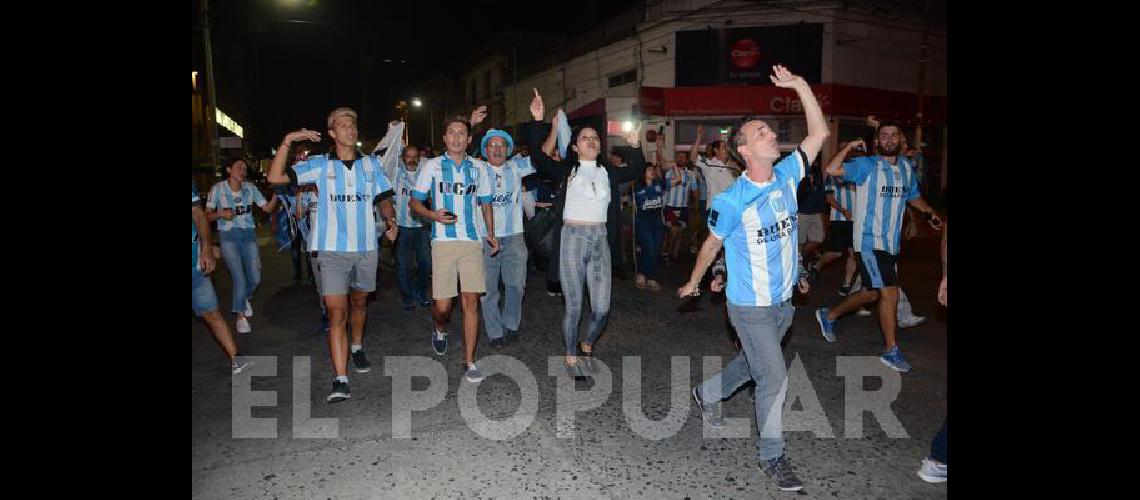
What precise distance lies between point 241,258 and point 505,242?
10.5 ft

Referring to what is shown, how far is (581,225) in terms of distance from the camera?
5.24 m

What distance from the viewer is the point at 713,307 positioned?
8016 millimetres

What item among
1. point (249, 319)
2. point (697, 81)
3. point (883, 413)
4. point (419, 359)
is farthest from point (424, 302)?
point (697, 81)

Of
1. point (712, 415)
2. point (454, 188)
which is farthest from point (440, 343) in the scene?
point (712, 415)

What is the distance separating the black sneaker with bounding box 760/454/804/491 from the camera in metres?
3.39

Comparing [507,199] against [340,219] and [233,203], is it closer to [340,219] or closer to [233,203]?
[340,219]

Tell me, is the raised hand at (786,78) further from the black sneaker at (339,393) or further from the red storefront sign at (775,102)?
the red storefront sign at (775,102)

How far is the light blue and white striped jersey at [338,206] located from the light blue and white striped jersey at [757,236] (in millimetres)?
2734

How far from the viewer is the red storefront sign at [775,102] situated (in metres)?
24.7

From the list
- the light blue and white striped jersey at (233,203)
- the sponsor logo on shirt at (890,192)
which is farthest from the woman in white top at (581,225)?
the light blue and white striped jersey at (233,203)

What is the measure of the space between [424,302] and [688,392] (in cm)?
441

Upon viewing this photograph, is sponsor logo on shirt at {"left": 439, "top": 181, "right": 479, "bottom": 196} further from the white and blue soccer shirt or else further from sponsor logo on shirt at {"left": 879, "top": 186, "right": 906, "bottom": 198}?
sponsor logo on shirt at {"left": 879, "top": 186, "right": 906, "bottom": 198}

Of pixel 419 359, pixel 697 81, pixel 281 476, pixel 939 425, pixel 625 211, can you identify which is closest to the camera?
pixel 281 476
